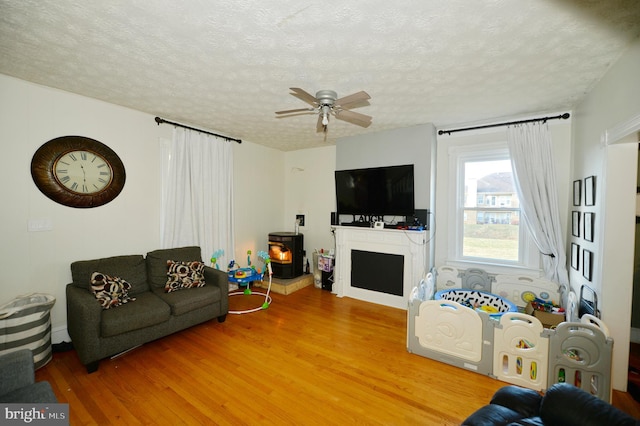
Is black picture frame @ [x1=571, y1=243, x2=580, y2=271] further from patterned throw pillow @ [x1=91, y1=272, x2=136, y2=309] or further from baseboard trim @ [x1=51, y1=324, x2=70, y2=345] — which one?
baseboard trim @ [x1=51, y1=324, x2=70, y2=345]

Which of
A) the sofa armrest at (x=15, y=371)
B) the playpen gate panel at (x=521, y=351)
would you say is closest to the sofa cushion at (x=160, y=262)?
the sofa armrest at (x=15, y=371)

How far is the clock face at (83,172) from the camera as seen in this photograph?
2.62m

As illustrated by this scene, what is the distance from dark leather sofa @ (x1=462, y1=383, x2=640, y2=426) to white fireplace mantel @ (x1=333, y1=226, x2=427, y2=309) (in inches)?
83.3

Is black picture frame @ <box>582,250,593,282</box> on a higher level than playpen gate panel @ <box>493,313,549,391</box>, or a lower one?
higher

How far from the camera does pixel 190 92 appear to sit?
264 cm

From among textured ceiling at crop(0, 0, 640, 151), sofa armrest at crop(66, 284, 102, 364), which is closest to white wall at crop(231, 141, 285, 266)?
textured ceiling at crop(0, 0, 640, 151)

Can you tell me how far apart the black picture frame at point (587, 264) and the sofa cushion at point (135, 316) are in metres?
4.08

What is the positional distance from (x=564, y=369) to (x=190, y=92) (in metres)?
4.16

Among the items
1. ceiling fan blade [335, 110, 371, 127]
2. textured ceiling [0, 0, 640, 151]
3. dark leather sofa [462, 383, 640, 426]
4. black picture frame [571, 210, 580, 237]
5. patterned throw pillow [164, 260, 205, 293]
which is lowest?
dark leather sofa [462, 383, 640, 426]

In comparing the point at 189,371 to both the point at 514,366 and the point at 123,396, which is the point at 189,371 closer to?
the point at 123,396

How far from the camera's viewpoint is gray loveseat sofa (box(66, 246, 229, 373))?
7.30 feet

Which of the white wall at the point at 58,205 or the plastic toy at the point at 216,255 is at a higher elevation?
the white wall at the point at 58,205

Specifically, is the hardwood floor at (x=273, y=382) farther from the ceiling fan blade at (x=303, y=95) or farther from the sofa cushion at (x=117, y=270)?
the ceiling fan blade at (x=303, y=95)

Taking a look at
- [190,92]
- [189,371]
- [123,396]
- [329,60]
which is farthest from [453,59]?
[123,396]
